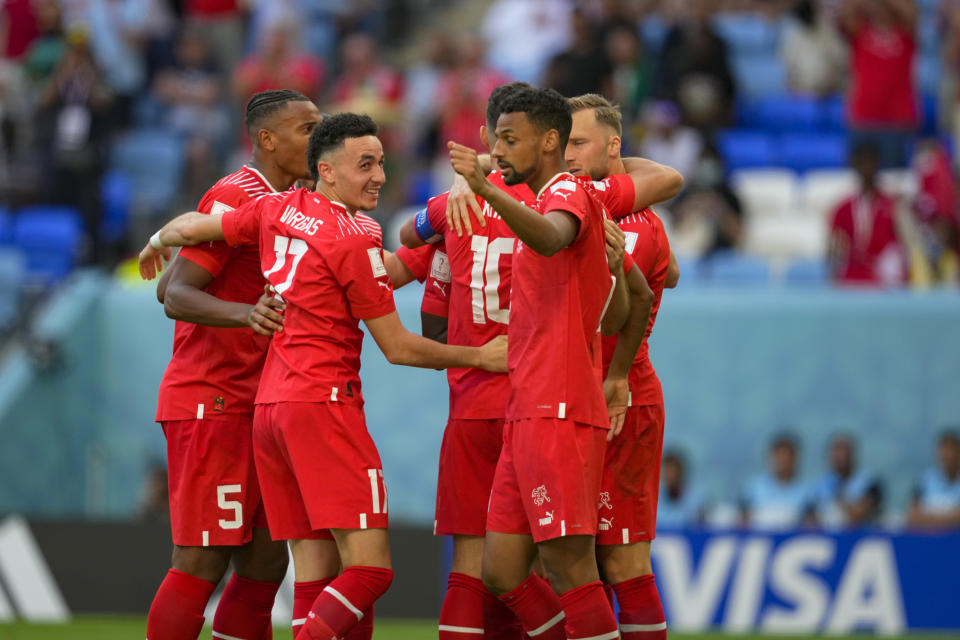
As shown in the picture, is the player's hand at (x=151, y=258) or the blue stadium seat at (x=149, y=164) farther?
the blue stadium seat at (x=149, y=164)

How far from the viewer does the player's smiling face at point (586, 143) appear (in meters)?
6.59

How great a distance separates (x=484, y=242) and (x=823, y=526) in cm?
590

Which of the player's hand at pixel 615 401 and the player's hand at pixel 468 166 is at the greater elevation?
the player's hand at pixel 468 166

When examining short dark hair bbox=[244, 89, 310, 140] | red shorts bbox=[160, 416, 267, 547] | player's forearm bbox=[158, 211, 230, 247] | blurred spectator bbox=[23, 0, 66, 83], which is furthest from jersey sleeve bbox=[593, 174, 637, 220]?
blurred spectator bbox=[23, 0, 66, 83]

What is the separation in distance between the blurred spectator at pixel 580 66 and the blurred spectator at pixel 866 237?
2847 mm

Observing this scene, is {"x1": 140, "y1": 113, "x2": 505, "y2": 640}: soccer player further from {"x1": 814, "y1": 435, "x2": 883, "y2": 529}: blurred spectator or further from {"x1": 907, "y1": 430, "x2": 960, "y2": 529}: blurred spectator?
{"x1": 907, "y1": 430, "x2": 960, "y2": 529}: blurred spectator

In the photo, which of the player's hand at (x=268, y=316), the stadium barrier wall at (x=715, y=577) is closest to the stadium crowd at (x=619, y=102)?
the stadium barrier wall at (x=715, y=577)

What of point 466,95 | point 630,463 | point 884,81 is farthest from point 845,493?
point 630,463

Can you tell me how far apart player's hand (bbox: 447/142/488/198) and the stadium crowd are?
7635mm

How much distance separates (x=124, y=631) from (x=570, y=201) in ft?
19.6

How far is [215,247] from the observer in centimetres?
664

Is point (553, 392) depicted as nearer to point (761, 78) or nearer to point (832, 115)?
point (832, 115)

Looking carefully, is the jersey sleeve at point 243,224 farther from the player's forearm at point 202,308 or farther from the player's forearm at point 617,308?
the player's forearm at point 617,308

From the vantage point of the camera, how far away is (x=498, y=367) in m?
6.22
